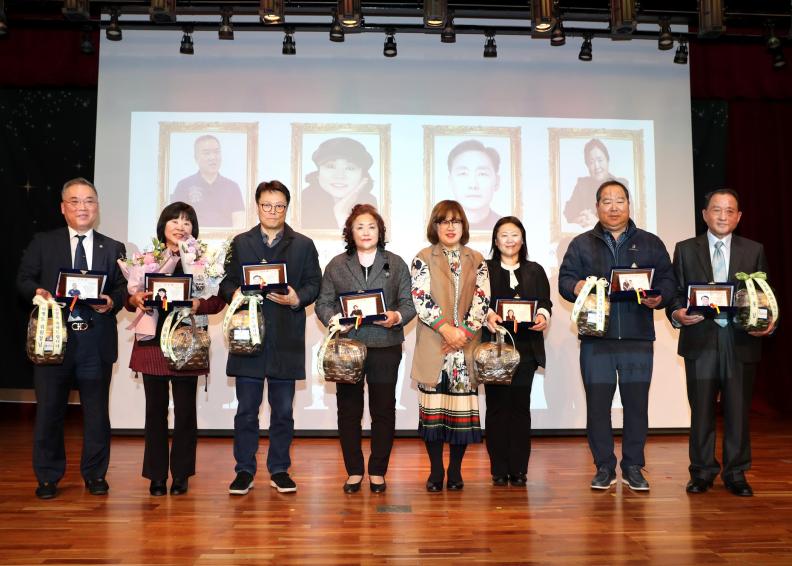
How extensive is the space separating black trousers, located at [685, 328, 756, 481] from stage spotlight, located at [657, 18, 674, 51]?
3156mm

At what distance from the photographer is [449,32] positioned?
6008 millimetres

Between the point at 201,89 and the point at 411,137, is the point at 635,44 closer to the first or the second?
the point at 411,137

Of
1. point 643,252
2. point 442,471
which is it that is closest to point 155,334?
point 442,471

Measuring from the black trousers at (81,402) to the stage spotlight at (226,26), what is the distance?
120 inches

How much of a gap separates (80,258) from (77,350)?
0.51 meters

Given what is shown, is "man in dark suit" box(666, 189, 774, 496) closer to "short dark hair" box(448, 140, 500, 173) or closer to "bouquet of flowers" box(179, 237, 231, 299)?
Answer: "bouquet of flowers" box(179, 237, 231, 299)

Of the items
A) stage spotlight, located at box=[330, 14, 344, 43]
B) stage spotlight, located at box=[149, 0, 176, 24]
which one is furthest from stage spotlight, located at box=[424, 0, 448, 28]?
stage spotlight, located at box=[149, 0, 176, 24]

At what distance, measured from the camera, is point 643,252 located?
404cm

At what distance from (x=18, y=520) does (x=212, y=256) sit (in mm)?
1560

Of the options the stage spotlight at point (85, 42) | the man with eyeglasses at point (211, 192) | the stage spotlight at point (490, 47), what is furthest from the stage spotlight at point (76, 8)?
the stage spotlight at point (490, 47)

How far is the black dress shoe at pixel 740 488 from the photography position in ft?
12.6

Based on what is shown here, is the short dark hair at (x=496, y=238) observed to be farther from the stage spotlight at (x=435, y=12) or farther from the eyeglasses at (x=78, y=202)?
the eyeglasses at (x=78, y=202)

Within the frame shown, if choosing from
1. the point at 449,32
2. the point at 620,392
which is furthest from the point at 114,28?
the point at 620,392

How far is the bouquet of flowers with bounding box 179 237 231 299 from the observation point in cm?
377
